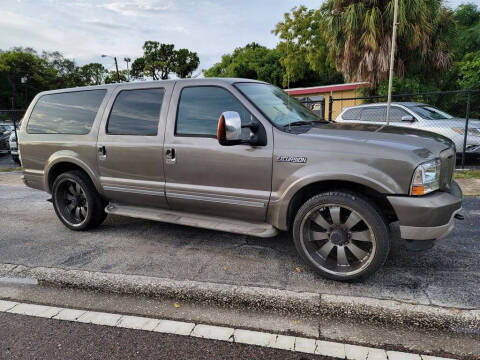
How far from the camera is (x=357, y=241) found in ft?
9.89

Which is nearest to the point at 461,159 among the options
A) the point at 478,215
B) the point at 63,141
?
the point at 478,215

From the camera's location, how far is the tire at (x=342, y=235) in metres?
2.85

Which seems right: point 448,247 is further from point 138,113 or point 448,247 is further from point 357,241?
point 138,113

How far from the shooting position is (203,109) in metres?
3.61

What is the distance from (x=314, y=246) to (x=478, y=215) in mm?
3204

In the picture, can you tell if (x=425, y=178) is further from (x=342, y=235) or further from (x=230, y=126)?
(x=230, y=126)

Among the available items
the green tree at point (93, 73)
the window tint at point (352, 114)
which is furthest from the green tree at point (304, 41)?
the green tree at point (93, 73)

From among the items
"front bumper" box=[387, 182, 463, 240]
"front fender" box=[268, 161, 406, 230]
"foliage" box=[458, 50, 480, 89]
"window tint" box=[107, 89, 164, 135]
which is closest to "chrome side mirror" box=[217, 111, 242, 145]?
"front fender" box=[268, 161, 406, 230]

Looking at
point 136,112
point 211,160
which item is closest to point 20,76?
point 136,112

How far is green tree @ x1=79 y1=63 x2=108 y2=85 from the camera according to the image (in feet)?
235

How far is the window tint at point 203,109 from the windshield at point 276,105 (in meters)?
0.17

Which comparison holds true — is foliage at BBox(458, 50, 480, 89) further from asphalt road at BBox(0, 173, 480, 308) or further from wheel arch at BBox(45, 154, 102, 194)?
wheel arch at BBox(45, 154, 102, 194)

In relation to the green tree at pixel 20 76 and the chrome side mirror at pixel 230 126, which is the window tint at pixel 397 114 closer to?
the chrome side mirror at pixel 230 126

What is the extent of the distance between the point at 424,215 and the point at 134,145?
2953mm
